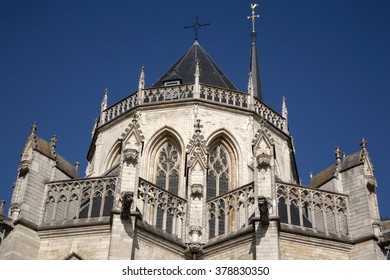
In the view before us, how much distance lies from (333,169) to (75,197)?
678cm

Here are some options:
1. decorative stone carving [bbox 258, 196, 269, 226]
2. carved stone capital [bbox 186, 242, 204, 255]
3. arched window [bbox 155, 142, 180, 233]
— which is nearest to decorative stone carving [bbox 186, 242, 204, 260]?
carved stone capital [bbox 186, 242, 204, 255]

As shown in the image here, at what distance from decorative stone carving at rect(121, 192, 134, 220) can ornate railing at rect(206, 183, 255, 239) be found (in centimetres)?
246

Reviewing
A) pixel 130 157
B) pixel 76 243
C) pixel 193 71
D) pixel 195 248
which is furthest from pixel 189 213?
pixel 193 71

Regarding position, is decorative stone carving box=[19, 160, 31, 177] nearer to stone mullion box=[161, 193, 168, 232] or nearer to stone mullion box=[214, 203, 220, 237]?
stone mullion box=[161, 193, 168, 232]

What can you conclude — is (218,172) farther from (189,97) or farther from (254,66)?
(254,66)

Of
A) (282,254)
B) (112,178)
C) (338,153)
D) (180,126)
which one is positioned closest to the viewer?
(282,254)

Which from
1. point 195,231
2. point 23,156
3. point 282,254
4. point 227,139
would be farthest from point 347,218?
point 23,156

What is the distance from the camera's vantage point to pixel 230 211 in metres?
16.1

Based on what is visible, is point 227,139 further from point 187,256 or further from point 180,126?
point 187,256

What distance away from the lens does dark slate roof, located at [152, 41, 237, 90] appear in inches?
894

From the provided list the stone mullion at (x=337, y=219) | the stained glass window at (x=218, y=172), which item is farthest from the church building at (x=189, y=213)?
the stained glass window at (x=218, y=172)

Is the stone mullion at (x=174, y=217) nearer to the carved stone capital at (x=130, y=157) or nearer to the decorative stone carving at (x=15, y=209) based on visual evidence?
the carved stone capital at (x=130, y=157)
